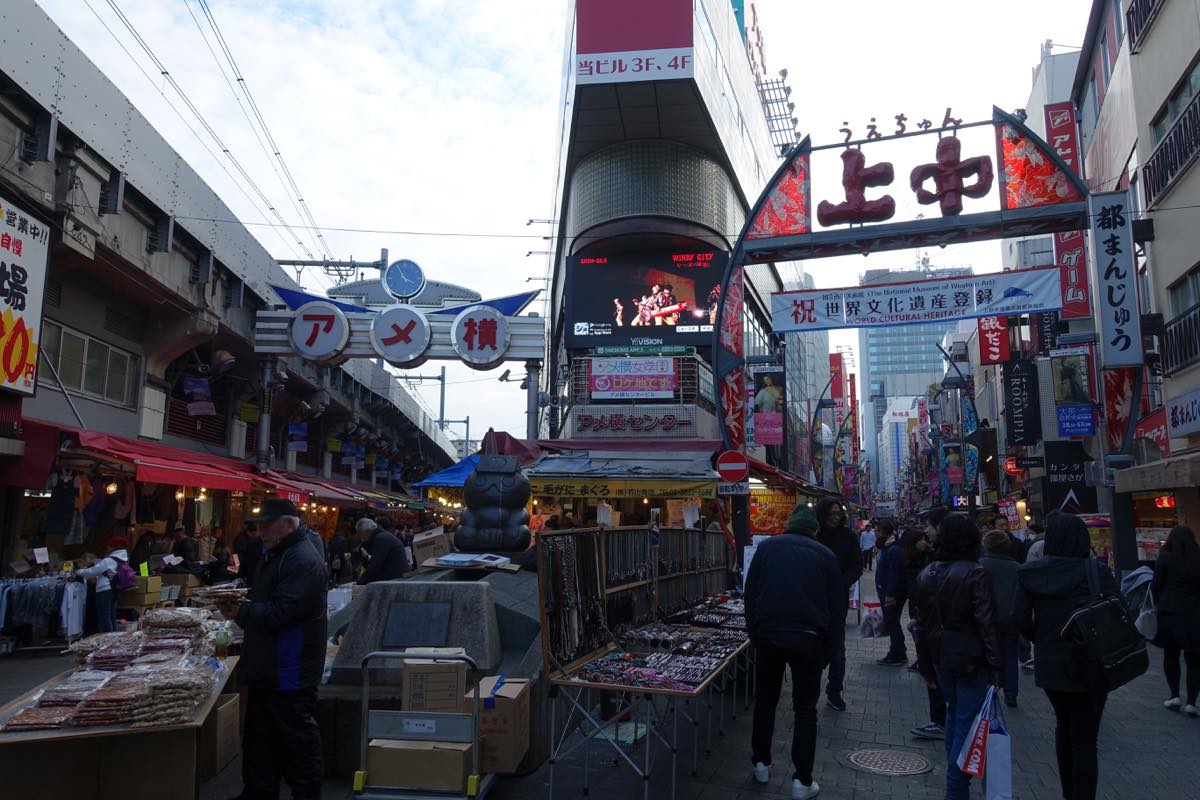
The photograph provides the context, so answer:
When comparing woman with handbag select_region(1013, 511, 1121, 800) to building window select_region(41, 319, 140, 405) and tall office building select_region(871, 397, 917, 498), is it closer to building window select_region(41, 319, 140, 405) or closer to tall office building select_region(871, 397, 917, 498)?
building window select_region(41, 319, 140, 405)

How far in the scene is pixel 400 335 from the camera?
20969 millimetres

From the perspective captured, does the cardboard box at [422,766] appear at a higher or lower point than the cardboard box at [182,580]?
lower

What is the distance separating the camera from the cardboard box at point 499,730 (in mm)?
5508

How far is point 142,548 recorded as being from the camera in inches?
587

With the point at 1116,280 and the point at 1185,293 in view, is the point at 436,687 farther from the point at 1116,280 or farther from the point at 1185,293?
the point at 1185,293

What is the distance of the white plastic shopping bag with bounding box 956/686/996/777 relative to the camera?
4.80m

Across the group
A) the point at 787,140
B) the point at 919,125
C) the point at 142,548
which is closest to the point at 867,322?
the point at 919,125

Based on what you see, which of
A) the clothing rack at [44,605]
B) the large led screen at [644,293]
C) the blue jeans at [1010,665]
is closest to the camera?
the blue jeans at [1010,665]

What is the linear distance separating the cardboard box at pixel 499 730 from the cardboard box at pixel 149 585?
987 centimetres

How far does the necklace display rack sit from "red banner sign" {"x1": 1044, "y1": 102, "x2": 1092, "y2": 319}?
16132 mm

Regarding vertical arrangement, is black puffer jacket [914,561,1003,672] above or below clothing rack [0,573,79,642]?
above

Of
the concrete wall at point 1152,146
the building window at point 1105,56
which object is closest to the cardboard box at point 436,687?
the concrete wall at point 1152,146

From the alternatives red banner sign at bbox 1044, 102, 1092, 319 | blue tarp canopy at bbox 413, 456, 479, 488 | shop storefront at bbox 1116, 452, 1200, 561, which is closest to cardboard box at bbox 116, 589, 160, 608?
blue tarp canopy at bbox 413, 456, 479, 488

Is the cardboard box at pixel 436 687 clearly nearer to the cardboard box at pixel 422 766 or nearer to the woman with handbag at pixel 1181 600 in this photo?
the cardboard box at pixel 422 766
